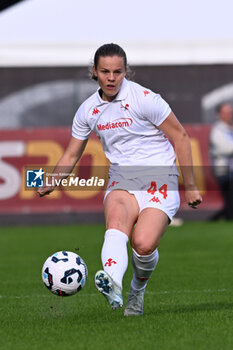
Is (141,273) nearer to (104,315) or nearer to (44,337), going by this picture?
(104,315)

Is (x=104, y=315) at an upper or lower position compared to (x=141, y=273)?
lower

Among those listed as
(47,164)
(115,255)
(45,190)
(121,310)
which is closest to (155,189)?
(115,255)

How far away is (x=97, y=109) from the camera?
6.62 meters

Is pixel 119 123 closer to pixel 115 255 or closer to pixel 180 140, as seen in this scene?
pixel 180 140

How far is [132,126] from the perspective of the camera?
257 inches

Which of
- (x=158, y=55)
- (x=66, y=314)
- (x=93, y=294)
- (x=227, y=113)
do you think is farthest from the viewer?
(x=158, y=55)

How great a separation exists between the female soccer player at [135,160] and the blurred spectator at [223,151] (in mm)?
11843

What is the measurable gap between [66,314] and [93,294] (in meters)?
1.50

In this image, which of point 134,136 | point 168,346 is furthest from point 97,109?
point 168,346

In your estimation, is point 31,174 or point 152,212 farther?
point 31,174

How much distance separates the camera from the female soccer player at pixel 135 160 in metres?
6.34

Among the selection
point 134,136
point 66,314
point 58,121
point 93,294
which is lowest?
point 58,121

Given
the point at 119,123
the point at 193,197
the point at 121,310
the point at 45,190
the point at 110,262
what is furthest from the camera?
the point at 121,310

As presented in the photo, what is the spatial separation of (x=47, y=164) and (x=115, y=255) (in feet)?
40.6
